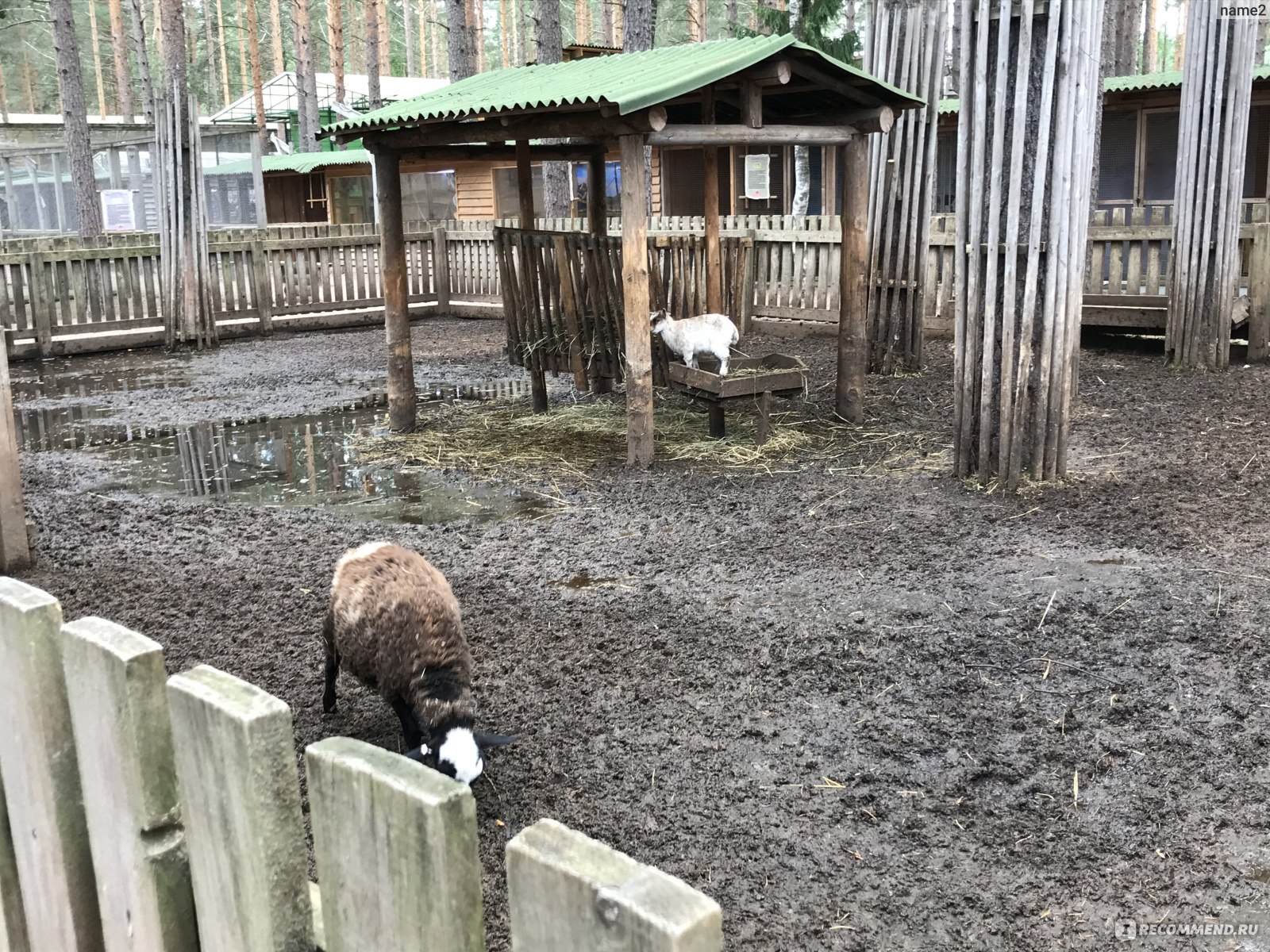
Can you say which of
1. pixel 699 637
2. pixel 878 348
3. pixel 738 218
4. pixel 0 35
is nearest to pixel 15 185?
pixel 738 218

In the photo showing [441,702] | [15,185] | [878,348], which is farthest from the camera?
[15,185]

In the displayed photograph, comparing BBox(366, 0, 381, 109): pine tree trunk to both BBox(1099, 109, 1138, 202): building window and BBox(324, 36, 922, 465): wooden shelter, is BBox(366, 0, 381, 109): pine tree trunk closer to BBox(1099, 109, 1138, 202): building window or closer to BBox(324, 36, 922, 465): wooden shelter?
BBox(1099, 109, 1138, 202): building window

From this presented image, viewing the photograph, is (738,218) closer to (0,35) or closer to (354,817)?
(354,817)

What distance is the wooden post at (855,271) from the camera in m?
9.30

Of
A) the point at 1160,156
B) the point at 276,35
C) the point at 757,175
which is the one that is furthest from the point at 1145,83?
the point at 276,35

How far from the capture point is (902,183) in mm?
11375

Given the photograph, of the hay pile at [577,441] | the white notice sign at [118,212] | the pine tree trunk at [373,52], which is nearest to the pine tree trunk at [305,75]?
the pine tree trunk at [373,52]

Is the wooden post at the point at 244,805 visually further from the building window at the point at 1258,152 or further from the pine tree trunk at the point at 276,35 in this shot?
the pine tree trunk at the point at 276,35

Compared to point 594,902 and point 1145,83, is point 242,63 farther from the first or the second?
point 594,902

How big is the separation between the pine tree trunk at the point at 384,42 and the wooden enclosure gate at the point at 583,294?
45524 millimetres

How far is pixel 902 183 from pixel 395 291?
519cm

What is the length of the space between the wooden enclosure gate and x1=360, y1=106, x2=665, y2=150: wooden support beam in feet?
2.99

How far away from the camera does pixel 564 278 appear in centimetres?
950

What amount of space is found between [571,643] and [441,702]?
1.43m
